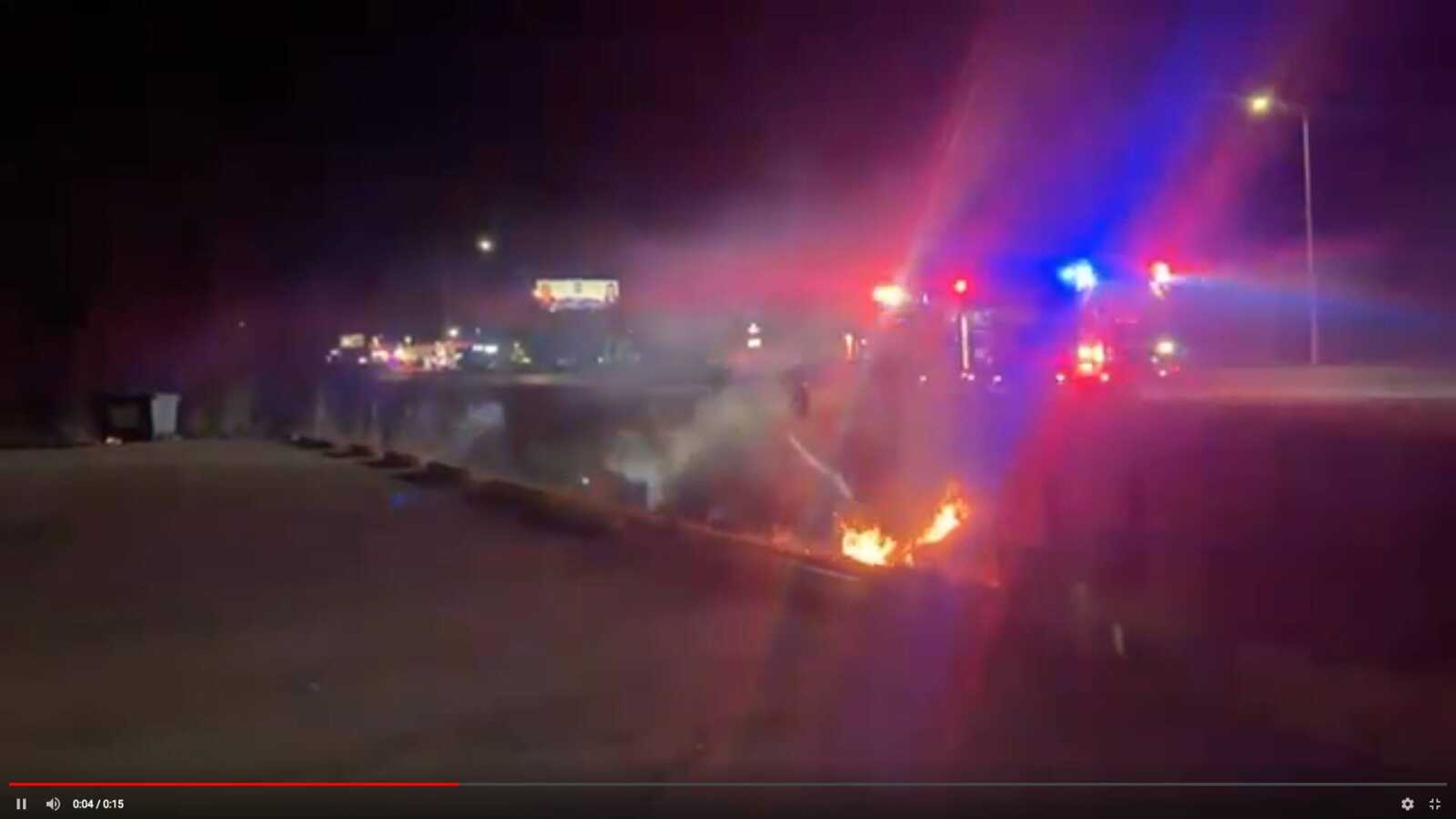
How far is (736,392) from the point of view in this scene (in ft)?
119

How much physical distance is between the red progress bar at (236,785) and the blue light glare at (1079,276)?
2259 cm

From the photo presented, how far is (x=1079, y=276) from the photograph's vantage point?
96.4ft

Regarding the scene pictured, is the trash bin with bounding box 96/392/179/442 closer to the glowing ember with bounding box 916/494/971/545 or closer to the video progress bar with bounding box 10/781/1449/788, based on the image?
the glowing ember with bounding box 916/494/971/545

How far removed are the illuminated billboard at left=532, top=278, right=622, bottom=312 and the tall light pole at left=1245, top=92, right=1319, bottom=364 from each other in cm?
6121

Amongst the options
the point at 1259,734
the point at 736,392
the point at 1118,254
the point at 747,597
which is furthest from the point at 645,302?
the point at 1259,734

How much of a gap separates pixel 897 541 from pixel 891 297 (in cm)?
923

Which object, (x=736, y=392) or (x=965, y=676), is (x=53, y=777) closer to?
(x=965, y=676)

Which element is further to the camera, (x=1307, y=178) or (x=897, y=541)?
(x=1307, y=178)

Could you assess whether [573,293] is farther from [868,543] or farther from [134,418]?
[868,543]

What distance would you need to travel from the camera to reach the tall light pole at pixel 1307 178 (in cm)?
4300

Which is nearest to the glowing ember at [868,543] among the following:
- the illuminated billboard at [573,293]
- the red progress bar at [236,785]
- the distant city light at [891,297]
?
the distant city light at [891,297]

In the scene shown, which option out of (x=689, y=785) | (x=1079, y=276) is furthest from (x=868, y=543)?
(x=689, y=785)

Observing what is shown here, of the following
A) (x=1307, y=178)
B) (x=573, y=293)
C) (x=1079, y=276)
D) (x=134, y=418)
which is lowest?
(x=134, y=418)

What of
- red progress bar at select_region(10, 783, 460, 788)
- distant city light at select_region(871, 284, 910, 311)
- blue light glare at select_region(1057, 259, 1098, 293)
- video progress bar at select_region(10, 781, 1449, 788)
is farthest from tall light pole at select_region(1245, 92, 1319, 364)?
red progress bar at select_region(10, 783, 460, 788)
